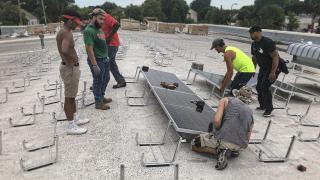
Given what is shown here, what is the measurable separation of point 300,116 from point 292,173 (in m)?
2.65

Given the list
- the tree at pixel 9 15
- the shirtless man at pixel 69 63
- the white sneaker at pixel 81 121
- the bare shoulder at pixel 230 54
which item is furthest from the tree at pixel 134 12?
the shirtless man at pixel 69 63

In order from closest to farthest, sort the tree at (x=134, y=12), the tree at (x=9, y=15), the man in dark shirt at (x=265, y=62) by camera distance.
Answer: the man in dark shirt at (x=265, y=62)
the tree at (x=9, y=15)
the tree at (x=134, y=12)

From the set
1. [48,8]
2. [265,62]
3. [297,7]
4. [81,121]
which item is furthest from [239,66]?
[297,7]

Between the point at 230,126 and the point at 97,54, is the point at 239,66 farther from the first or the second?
the point at 97,54

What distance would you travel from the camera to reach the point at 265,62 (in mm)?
6758

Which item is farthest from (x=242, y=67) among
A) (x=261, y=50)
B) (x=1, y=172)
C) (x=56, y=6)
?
(x=56, y=6)

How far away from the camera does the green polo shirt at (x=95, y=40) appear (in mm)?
5859

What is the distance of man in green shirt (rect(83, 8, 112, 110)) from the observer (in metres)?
5.86

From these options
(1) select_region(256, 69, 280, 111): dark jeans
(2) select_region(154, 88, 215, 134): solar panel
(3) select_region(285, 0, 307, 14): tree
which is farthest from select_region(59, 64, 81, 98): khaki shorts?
(3) select_region(285, 0, 307, 14): tree

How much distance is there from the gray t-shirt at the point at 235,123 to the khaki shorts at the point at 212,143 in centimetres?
6

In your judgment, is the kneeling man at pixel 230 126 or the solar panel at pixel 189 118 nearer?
the kneeling man at pixel 230 126

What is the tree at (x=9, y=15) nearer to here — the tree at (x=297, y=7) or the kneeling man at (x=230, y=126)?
the kneeling man at (x=230, y=126)

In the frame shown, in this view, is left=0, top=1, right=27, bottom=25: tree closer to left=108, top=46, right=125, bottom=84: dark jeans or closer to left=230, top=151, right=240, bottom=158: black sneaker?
left=108, top=46, right=125, bottom=84: dark jeans

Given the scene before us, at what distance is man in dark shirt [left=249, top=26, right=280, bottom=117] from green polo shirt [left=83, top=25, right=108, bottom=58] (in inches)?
118
